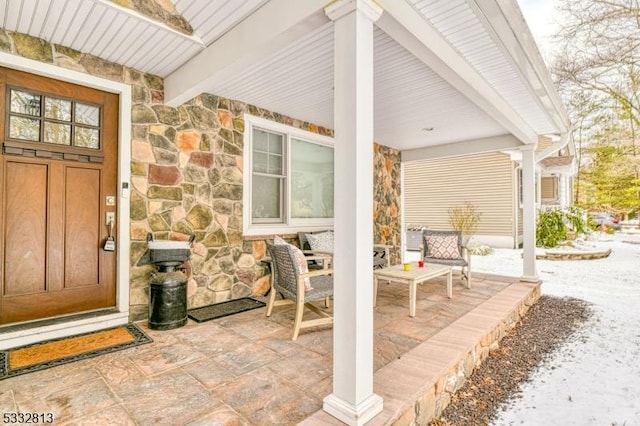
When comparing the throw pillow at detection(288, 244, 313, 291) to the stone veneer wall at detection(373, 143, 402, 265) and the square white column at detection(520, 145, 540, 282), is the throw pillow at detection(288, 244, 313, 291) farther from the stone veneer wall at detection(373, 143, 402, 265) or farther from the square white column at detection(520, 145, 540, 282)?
the square white column at detection(520, 145, 540, 282)

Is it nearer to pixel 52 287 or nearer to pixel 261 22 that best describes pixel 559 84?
pixel 261 22

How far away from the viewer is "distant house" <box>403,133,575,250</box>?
10.0m

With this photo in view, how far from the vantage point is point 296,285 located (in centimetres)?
319

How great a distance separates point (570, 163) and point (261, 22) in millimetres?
13375

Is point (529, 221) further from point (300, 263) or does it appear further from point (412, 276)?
point (300, 263)

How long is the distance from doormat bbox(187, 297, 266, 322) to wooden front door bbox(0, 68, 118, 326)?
86 cm

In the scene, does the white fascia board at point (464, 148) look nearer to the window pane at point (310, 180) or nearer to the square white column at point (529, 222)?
the square white column at point (529, 222)

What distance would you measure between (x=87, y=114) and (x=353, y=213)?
311 cm

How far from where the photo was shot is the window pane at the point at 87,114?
129 inches

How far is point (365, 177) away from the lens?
1.84m

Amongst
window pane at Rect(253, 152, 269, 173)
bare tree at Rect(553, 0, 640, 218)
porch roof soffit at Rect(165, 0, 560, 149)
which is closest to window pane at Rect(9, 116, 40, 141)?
porch roof soffit at Rect(165, 0, 560, 149)

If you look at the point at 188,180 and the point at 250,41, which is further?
the point at 188,180

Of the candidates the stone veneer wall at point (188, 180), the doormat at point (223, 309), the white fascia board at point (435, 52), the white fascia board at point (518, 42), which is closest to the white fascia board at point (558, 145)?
the white fascia board at point (518, 42)

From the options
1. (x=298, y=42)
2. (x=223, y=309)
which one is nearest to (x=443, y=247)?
(x=223, y=309)
